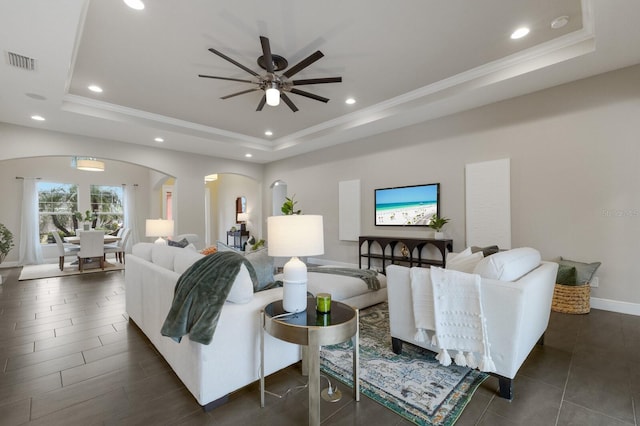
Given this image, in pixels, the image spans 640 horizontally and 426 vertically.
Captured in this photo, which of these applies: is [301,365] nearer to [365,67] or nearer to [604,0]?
[365,67]

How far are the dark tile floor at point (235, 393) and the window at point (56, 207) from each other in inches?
251

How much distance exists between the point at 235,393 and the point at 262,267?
2.84 ft

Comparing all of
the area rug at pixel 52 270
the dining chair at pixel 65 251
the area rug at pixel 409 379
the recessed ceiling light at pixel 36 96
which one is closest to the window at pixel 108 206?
the area rug at pixel 52 270

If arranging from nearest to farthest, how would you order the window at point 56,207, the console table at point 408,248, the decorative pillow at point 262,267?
the decorative pillow at point 262,267 → the console table at point 408,248 → the window at point 56,207

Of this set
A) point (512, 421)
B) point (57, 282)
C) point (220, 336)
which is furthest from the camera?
point (57, 282)

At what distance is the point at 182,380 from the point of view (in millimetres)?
1954

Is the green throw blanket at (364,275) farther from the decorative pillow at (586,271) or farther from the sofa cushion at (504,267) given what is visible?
the decorative pillow at (586,271)

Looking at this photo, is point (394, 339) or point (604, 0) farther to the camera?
point (394, 339)

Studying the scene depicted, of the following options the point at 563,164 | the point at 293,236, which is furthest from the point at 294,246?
the point at 563,164

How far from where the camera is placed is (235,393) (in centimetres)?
190

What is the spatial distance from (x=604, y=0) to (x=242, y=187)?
30.1ft

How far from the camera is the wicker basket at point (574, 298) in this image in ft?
10.9

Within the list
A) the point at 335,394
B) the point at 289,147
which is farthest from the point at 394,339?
the point at 289,147

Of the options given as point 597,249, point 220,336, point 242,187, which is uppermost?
point 242,187
